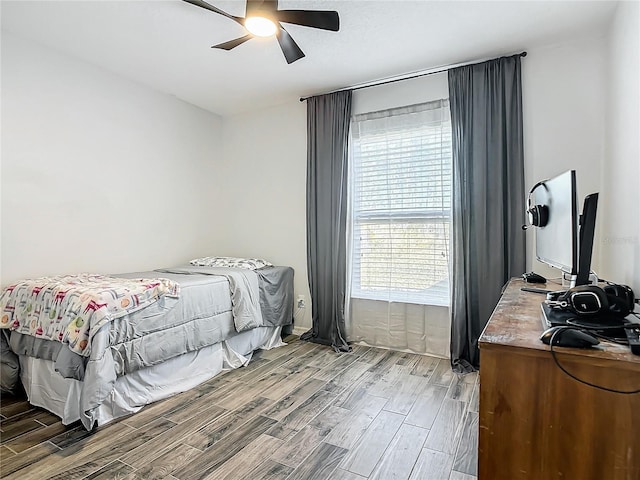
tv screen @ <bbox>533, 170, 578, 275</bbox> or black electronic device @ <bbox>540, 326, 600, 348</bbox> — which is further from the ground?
tv screen @ <bbox>533, 170, 578, 275</bbox>

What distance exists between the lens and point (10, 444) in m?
1.86

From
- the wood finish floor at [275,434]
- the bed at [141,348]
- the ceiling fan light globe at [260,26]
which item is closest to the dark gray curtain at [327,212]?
the bed at [141,348]

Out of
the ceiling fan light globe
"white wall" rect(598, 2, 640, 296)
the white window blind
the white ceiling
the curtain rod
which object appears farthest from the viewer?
the white window blind

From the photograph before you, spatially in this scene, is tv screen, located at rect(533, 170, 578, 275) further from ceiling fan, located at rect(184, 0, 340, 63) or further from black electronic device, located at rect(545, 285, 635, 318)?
ceiling fan, located at rect(184, 0, 340, 63)

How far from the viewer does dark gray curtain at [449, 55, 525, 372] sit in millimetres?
2717

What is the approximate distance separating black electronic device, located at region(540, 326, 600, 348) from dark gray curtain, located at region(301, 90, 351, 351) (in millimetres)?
2418

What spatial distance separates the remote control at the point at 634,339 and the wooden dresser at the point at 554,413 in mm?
19

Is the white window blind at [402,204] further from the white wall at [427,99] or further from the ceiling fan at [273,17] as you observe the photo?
the ceiling fan at [273,17]

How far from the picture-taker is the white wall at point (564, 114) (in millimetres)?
2529

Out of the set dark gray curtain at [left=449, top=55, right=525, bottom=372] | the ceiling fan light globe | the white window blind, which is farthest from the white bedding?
the ceiling fan light globe

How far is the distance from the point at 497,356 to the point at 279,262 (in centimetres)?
302

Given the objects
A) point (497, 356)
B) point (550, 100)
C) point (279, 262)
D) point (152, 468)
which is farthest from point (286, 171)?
point (497, 356)

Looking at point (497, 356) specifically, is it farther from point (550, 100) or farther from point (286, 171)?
point (286, 171)

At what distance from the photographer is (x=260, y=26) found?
6.57ft
